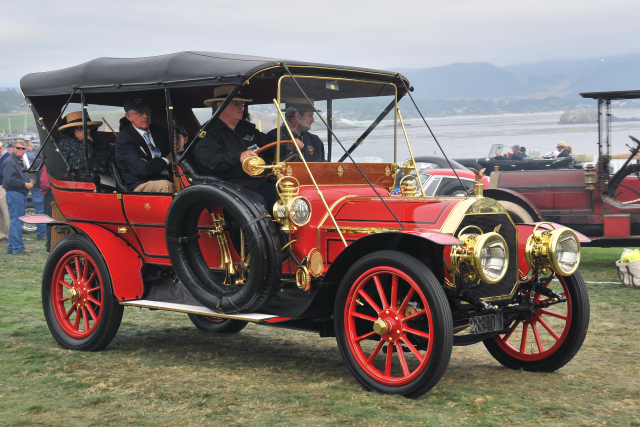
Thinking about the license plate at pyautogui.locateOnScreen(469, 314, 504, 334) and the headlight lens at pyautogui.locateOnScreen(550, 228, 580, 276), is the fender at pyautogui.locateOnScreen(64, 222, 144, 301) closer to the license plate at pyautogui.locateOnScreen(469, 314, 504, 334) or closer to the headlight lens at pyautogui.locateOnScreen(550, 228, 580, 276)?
the license plate at pyautogui.locateOnScreen(469, 314, 504, 334)

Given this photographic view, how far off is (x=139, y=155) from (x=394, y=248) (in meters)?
2.41

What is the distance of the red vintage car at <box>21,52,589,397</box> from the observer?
4.16 m

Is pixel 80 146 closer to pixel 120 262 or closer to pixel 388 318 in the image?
pixel 120 262

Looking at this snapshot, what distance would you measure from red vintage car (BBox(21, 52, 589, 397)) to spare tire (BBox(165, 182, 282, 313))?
0.01 metres

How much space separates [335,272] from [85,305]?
7.59ft

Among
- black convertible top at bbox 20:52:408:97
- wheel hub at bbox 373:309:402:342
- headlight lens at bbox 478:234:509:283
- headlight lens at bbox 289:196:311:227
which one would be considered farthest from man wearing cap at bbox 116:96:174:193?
headlight lens at bbox 478:234:509:283

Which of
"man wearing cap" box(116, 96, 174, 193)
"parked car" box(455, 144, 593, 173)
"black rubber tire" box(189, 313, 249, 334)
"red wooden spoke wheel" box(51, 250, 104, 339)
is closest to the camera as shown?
"man wearing cap" box(116, 96, 174, 193)

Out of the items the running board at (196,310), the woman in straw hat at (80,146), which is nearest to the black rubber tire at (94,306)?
the running board at (196,310)

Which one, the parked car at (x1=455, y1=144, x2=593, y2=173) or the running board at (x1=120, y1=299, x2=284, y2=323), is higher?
the parked car at (x1=455, y1=144, x2=593, y2=173)

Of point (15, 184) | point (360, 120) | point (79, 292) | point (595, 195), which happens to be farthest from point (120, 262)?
point (15, 184)

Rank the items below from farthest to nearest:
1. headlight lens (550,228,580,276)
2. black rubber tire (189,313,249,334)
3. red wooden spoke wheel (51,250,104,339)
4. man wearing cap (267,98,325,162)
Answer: black rubber tire (189,313,249,334) < red wooden spoke wheel (51,250,104,339) < man wearing cap (267,98,325,162) < headlight lens (550,228,580,276)

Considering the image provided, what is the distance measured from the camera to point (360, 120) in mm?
5668

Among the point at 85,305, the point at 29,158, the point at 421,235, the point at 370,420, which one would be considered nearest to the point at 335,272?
the point at 421,235

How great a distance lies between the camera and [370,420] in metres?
3.66
